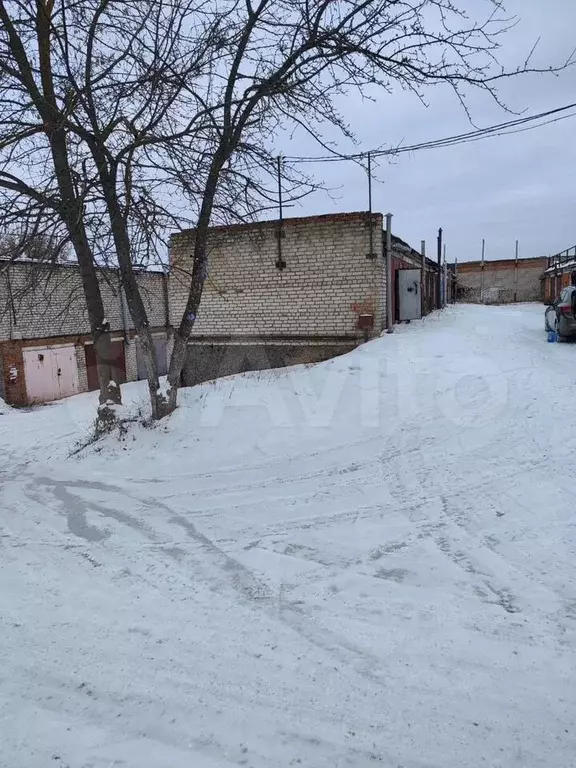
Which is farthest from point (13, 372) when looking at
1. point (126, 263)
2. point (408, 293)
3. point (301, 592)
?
point (301, 592)

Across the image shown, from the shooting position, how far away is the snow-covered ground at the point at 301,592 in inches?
78.0

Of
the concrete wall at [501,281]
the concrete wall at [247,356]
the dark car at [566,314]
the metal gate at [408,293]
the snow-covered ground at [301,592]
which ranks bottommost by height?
the snow-covered ground at [301,592]

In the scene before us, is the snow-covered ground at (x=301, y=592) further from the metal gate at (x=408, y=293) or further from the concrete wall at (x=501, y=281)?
the concrete wall at (x=501, y=281)

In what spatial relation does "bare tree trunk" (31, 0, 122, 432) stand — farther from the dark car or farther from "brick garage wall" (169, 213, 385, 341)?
the dark car

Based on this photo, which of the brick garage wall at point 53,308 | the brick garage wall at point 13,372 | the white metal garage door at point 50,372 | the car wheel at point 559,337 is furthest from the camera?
the white metal garage door at point 50,372

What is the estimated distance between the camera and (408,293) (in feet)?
35.4

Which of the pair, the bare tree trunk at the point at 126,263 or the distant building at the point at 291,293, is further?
the distant building at the point at 291,293

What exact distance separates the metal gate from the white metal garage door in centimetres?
1131

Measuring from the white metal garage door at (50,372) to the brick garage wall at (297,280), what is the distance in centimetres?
736

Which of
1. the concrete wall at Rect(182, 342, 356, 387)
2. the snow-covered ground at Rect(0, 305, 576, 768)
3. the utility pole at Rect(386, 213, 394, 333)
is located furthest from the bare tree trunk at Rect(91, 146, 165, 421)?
the utility pole at Rect(386, 213, 394, 333)

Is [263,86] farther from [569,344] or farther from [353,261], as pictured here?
[569,344]

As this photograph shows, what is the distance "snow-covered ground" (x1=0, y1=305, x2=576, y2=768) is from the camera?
6.50 feet

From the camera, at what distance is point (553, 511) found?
3.61m

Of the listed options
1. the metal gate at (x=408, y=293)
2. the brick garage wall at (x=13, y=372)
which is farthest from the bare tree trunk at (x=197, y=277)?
the brick garage wall at (x=13, y=372)
